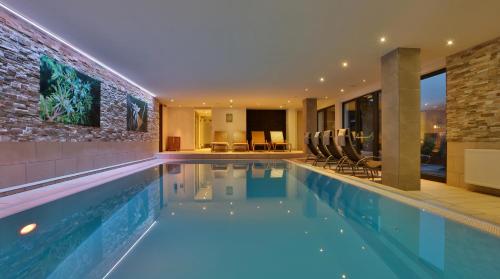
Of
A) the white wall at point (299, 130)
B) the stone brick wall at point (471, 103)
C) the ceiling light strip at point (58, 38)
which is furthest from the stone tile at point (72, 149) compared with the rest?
the white wall at point (299, 130)

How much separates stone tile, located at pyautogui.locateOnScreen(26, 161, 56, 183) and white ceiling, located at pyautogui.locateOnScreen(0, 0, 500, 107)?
2.45m

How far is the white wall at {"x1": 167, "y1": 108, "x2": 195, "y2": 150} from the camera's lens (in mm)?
16594

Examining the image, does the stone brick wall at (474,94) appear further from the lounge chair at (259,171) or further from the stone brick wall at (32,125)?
the stone brick wall at (32,125)

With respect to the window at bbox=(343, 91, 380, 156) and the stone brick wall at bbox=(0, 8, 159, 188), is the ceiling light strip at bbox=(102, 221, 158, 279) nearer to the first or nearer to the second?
the stone brick wall at bbox=(0, 8, 159, 188)

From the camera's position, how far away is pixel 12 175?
4484 mm

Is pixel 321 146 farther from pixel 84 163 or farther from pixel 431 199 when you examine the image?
pixel 84 163

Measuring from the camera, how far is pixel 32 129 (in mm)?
4969

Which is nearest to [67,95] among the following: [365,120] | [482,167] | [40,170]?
[40,170]

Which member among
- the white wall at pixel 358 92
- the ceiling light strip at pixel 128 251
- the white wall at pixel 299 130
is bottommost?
the ceiling light strip at pixel 128 251

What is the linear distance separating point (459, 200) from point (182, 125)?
47.8 ft

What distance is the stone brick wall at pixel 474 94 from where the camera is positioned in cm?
486

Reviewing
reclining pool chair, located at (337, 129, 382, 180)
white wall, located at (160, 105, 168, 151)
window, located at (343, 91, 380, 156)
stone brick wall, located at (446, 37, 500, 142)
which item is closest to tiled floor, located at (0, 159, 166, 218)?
reclining pool chair, located at (337, 129, 382, 180)

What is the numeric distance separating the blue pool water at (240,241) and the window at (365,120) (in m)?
5.80

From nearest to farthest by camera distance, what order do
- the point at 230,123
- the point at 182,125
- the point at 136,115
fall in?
1. the point at 136,115
2. the point at 182,125
3. the point at 230,123
